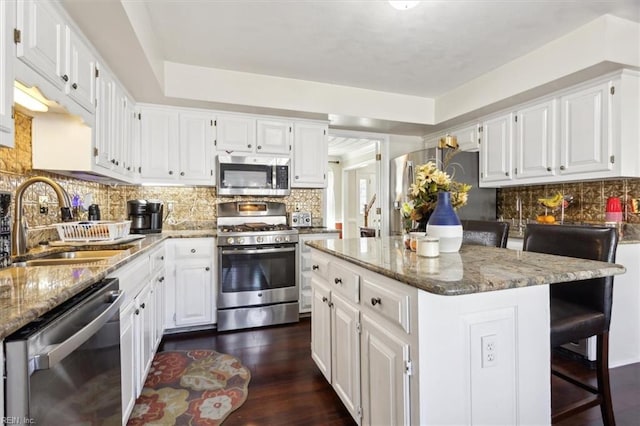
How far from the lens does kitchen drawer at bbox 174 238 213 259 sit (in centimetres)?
297

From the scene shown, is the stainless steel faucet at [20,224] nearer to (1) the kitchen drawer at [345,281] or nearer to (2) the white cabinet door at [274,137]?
(1) the kitchen drawer at [345,281]

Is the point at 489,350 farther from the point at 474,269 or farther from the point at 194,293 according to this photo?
the point at 194,293

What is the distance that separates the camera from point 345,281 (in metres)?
1.64

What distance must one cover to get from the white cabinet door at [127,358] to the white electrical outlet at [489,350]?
1540mm

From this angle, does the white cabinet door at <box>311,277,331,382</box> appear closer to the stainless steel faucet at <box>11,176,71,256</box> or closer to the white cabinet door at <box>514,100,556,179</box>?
the stainless steel faucet at <box>11,176,71,256</box>

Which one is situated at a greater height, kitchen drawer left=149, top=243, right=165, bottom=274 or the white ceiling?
the white ceiling

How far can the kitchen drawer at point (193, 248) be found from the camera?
2.97 m

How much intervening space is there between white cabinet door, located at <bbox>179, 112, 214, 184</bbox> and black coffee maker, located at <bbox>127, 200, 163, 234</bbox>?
1.51 ft

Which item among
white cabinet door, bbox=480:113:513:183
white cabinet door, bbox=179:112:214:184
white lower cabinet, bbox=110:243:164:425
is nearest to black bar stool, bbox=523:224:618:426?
white cabinet door, bbox=480:113:513:183

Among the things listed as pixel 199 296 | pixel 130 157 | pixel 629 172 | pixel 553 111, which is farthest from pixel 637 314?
pixel 130 157

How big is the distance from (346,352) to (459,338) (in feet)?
2.35

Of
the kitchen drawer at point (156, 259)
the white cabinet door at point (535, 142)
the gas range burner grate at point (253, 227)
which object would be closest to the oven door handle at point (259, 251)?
the gas range burner grate at point (253, 227)

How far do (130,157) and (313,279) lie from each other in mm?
2112

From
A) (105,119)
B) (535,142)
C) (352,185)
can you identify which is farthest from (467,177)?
(352,185)
